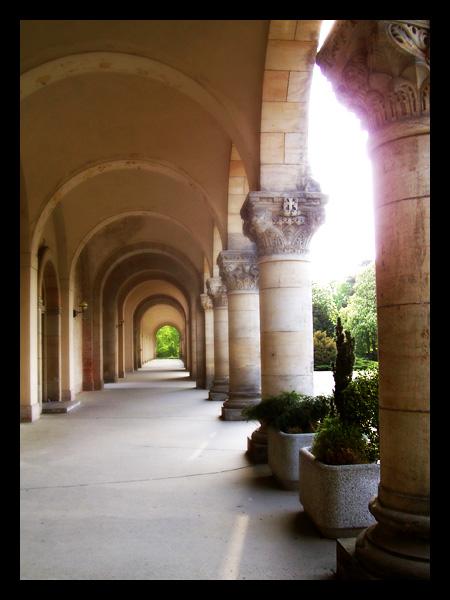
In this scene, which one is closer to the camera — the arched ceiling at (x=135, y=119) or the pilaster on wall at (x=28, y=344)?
the arched ceiling at (x=135, y=119)

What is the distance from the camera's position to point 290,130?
7.91 meters

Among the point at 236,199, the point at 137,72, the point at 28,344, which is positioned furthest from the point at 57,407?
the point at 137,72

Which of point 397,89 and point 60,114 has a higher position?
point 60,114

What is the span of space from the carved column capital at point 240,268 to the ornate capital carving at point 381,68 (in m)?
7.92

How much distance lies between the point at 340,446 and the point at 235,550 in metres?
1.16

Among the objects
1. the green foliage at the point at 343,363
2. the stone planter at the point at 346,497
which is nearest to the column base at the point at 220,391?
the green foliage at the point at 343,363

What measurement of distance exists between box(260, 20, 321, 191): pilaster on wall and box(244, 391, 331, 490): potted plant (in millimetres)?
2913

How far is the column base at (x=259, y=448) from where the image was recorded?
7723 millimetres

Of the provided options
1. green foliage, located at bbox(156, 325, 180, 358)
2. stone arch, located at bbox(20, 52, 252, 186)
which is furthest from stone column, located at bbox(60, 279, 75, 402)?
green foliage, located at bbox(156, 325, 180, 358)

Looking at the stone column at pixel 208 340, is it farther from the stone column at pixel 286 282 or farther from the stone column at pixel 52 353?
the stone column at pixel 286 282

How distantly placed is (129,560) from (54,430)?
7.24 metres
